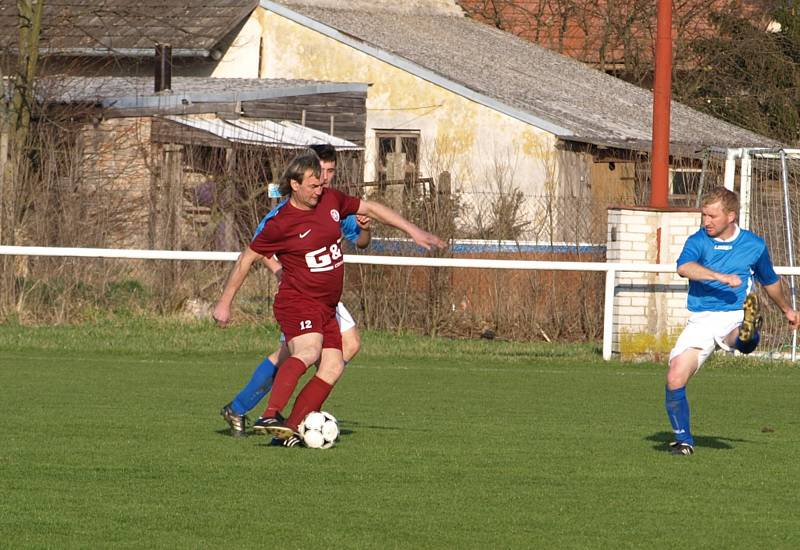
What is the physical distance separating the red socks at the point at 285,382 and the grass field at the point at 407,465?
284 mm

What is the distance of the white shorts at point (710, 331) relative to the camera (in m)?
9.89

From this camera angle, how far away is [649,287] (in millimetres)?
17141

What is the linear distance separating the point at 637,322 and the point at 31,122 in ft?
37.7

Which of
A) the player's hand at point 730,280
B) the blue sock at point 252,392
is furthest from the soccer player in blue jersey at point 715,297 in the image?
the blue sock at point 252,392

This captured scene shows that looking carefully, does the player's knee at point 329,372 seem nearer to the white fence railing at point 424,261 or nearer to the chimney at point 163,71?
the white fence railing at point 424,261

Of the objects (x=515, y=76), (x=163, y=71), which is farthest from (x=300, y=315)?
(x=515, y=76)

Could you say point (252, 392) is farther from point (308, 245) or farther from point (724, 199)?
point (724, 199)

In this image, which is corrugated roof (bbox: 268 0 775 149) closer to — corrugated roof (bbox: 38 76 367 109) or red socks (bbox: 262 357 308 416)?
corrugated roof (bbox: 38 76 367 109)

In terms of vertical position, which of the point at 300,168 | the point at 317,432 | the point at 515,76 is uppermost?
the point at 515,76

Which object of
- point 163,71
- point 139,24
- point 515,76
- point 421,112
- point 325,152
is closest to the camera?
point 325,152

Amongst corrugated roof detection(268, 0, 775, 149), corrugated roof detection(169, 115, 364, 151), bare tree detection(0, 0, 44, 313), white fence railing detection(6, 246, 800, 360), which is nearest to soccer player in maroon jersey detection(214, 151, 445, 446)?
white fence railing detection(6, 246, 800, 360)

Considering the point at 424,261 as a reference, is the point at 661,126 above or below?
above

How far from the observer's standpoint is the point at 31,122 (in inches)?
961

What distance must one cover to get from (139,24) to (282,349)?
84.9 ft
